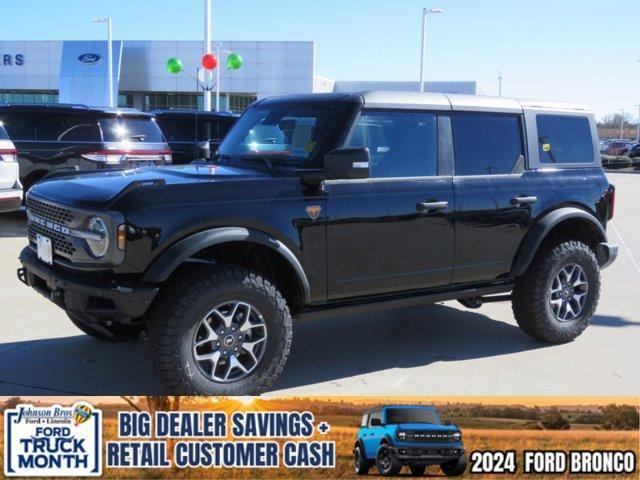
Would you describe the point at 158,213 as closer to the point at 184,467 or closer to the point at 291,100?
the point at 184,467

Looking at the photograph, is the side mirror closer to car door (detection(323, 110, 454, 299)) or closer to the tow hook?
car door (detection(323, 110, 454, 299))

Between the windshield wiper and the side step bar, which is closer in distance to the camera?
the side step bar

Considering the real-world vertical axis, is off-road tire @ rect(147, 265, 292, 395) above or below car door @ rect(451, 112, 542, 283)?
below

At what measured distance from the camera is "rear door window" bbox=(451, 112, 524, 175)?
4934 mm

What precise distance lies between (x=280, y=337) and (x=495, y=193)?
1.97 m

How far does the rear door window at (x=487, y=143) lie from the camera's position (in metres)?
4.93

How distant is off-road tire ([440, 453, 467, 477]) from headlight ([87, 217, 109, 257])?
2.02 meters

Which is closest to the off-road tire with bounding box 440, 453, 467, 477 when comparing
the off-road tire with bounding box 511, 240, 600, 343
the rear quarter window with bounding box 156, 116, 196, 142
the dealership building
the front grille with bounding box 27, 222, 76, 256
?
the front grille with bounding box 27, 222, 76, 256

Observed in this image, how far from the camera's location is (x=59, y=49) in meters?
54.3

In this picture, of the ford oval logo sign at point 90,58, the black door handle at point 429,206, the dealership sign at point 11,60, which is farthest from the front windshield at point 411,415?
the dealership sign at point 11,60

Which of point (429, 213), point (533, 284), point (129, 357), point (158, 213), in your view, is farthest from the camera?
point (533, 284)

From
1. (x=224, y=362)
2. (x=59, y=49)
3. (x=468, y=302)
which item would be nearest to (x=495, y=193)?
(x=468, y=302)

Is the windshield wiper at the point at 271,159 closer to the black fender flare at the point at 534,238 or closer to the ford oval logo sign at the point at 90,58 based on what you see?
the black fender flare at the point at 534,238

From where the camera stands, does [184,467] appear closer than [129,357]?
Yes
